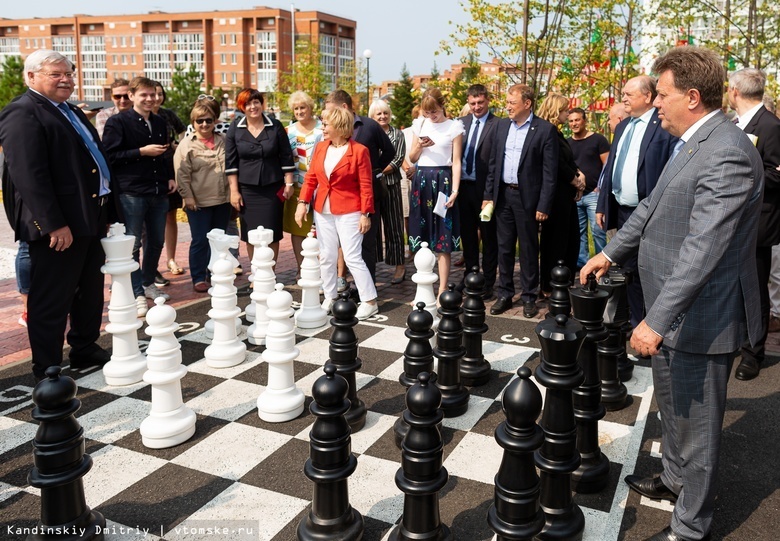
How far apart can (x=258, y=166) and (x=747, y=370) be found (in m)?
4.61

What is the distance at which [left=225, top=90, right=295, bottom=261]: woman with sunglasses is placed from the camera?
628cm

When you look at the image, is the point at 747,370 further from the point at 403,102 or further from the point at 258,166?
the point at 403,102

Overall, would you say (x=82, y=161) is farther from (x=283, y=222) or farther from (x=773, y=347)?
(x=773, y=347)

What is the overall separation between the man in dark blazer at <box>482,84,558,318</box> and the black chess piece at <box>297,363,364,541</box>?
3575 millimetres

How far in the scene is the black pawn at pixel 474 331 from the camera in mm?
4090

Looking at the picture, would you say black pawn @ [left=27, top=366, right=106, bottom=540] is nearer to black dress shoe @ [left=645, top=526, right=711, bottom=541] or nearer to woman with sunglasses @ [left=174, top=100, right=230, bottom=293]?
black dress shoe @ [left=645, top=526, right=711, bottom=541]

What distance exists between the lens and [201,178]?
21.2ft

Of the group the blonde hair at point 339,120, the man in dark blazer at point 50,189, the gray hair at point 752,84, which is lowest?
the man in dark blazer at point 50,189

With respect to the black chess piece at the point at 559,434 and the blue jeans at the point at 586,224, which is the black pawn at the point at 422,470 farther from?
the blue jeans at the point at 586,224

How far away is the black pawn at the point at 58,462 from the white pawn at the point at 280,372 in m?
1.24

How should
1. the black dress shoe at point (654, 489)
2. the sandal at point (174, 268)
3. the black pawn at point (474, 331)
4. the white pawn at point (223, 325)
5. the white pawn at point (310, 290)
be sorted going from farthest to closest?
1. the sandal at point (174, 268)
2. the white pawn at point (310, 290)
3. the white pawn at point (223, 325)
4. the black pawn at point (474, 331)
5. the black dress shoe at point (654, 489)

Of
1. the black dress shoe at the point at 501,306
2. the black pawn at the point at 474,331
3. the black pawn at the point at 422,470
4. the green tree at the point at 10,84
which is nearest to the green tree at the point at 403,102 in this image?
the green tree at the point at 10,84

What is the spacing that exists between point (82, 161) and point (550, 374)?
11.1ft

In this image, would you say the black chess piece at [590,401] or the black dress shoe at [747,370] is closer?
the black chess piece at [590,401]
